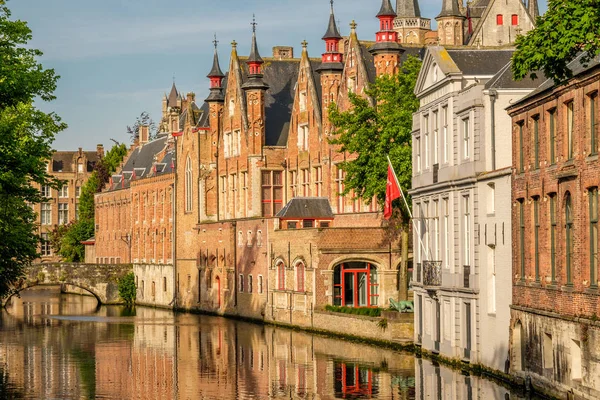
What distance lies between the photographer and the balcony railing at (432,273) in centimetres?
4269

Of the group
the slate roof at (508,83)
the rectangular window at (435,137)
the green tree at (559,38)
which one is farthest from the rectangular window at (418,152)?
the green tree at (559,38)

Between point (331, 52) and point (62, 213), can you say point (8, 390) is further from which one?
point (62, 213)

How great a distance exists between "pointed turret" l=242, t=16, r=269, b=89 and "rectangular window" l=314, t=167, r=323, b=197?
7.09 m

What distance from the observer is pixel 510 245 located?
119 feet

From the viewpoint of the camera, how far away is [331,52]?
67500 mm

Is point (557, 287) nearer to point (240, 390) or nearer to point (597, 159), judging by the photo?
point (597, 159)

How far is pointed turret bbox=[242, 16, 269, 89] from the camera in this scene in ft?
242

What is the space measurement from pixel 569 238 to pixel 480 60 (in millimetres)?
12748

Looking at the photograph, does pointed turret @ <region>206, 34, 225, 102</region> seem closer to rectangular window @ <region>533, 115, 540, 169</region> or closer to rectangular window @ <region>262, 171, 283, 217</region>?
rectangular window @ <region>262, 171, 283, 217</region>

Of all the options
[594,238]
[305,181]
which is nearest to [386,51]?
[305,181]

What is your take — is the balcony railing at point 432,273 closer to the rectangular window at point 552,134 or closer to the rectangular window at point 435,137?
the rectangular window at point 435,137

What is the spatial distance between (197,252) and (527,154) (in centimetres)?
4772

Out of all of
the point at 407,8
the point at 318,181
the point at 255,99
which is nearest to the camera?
the point at 318,181

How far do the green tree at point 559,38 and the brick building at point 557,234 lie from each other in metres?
2.89
